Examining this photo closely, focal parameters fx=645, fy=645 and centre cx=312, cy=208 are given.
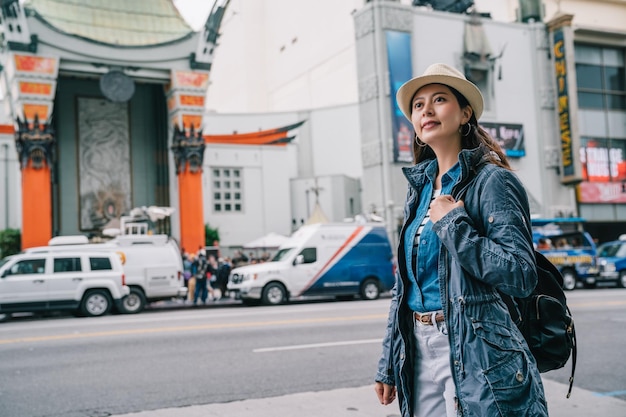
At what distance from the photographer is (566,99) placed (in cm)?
3162

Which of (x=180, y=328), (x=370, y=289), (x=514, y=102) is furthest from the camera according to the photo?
(x=514, y=102)

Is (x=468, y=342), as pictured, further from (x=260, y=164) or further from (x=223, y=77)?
(x=223, y=77)

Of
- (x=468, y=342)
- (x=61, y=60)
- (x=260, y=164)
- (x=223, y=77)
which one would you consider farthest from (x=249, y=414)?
(x=223, y=77)

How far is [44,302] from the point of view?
1642 centimetres

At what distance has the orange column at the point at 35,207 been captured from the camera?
28562mm

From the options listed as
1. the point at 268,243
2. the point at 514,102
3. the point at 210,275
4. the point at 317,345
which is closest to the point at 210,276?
the point at 210,275

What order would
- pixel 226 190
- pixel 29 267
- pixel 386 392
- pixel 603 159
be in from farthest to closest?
pixel 226 190, pixel 603 159, pixel 29 267, pixel 386 392

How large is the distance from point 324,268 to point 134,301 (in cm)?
563

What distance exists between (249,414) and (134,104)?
32.3 metres

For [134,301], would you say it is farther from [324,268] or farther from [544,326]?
[544,326]

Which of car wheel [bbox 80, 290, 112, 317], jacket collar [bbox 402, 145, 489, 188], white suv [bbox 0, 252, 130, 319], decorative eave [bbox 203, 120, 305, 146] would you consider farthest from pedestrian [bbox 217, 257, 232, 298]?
jacket collar [bbox 402, 145, 489, 188]

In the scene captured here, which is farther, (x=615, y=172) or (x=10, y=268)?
(x=615, y=172)

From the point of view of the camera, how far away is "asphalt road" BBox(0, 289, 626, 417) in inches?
262

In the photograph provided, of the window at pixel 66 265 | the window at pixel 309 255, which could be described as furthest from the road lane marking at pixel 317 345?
the window at pixel 309 255
